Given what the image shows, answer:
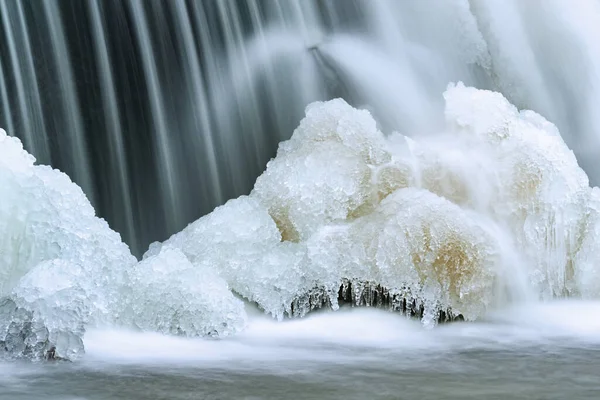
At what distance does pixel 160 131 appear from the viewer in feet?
18.7

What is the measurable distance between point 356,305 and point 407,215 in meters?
0.48

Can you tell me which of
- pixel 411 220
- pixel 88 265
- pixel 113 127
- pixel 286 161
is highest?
pixel 113 127

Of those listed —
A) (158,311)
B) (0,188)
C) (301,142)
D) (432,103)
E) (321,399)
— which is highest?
(432,103)

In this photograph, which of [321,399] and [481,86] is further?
[481,86]

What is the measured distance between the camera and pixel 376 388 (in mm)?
2938

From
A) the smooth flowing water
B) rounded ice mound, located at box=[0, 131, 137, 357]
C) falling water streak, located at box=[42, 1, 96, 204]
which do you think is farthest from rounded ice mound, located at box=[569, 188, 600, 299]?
falling water streak, located at box=[42, 1, 96, 204]

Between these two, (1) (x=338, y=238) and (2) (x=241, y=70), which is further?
(2) (x=241, y=70)

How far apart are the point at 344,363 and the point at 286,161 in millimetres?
1905

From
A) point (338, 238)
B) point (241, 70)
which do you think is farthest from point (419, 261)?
point (241, 70)

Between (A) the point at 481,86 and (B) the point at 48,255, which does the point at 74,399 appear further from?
(A) the point at 481,86

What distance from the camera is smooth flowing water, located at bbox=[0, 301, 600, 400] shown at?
9.48 ft

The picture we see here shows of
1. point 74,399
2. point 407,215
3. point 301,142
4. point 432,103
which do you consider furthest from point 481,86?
point 74,399

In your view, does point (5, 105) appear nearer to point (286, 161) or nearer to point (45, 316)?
point (286, 161)

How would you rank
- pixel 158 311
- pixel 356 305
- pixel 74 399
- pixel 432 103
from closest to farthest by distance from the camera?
pixel 74 399
pixel 158 311
pixel 356 305
pixel 432 103
